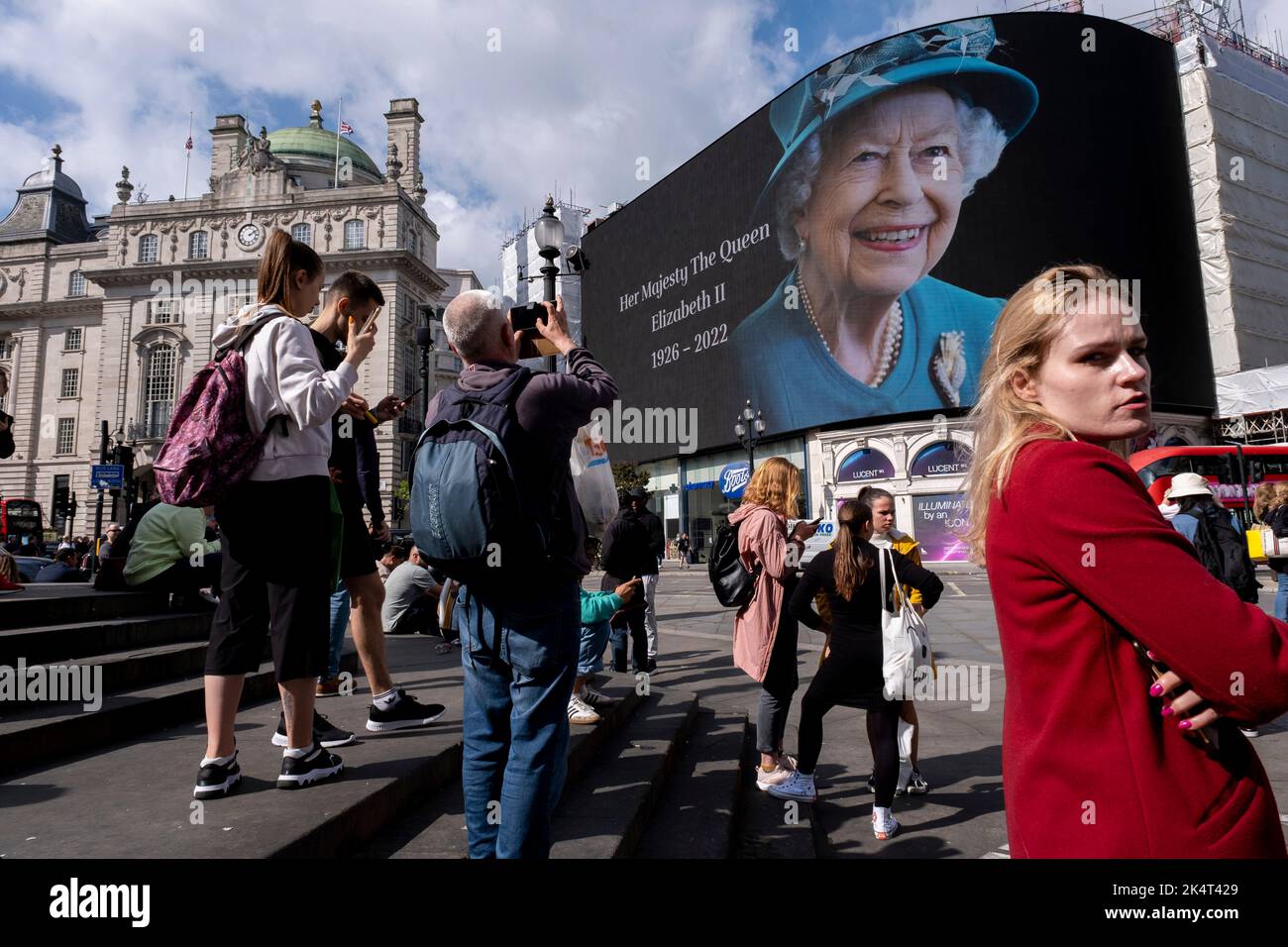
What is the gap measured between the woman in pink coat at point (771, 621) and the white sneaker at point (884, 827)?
0.61 metres

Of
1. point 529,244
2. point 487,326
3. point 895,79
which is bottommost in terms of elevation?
point 487,326

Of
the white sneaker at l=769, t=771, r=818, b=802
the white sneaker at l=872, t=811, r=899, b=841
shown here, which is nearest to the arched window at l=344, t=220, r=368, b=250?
the white sneaker at l=769, t=771, r=818, b=802

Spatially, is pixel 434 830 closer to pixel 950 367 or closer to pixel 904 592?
pixel 904 592

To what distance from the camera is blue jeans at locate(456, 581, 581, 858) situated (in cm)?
208

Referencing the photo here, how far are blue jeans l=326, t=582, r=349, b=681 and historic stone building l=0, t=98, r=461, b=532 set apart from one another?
39.1 m

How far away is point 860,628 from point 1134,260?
3778 cm

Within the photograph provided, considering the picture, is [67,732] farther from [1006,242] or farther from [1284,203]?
[1284,203]

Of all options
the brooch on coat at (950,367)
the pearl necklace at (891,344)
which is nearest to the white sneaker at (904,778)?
the brooch on coat at (950,367)

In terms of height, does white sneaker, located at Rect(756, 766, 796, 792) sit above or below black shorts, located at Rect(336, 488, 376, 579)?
below

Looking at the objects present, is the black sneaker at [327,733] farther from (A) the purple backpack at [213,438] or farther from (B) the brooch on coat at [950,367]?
(B) the brooch on coat at [950,367]

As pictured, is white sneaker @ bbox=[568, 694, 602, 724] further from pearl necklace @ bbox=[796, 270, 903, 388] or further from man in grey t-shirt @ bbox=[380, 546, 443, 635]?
pearl necklace @ bbox=[796, 270, 903, 388]

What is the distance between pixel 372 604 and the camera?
3766mm

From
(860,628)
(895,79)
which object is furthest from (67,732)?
(895,79)

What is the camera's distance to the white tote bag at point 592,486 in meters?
3.20
